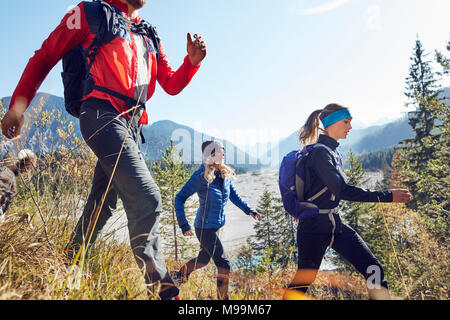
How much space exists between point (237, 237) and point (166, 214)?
5041cm

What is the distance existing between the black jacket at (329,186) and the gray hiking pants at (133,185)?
1.52 metres

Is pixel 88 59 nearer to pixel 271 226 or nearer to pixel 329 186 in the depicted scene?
pixel 329 186

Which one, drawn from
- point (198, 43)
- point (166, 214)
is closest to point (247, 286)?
point (198, 43)

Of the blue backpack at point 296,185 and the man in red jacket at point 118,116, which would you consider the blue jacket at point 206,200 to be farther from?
the man in red jacket at point 118,116

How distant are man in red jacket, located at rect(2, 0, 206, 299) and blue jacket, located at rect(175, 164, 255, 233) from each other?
1.77 metres

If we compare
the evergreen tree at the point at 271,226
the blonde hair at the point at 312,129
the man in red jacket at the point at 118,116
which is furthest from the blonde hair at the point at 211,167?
the evergreen tree at the point at 271,226

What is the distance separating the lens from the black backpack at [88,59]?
1.79m

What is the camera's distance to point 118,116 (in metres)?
1.64

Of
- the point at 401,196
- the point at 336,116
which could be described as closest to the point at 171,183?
the point at 336,116

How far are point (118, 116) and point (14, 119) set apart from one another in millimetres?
632

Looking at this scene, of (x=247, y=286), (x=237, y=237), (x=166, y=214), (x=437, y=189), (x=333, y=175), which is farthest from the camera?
(x=237, y=237)

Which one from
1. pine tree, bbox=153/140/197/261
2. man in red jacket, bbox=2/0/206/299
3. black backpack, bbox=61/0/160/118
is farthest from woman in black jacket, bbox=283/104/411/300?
pine tree, bbox=153/140/197/261
